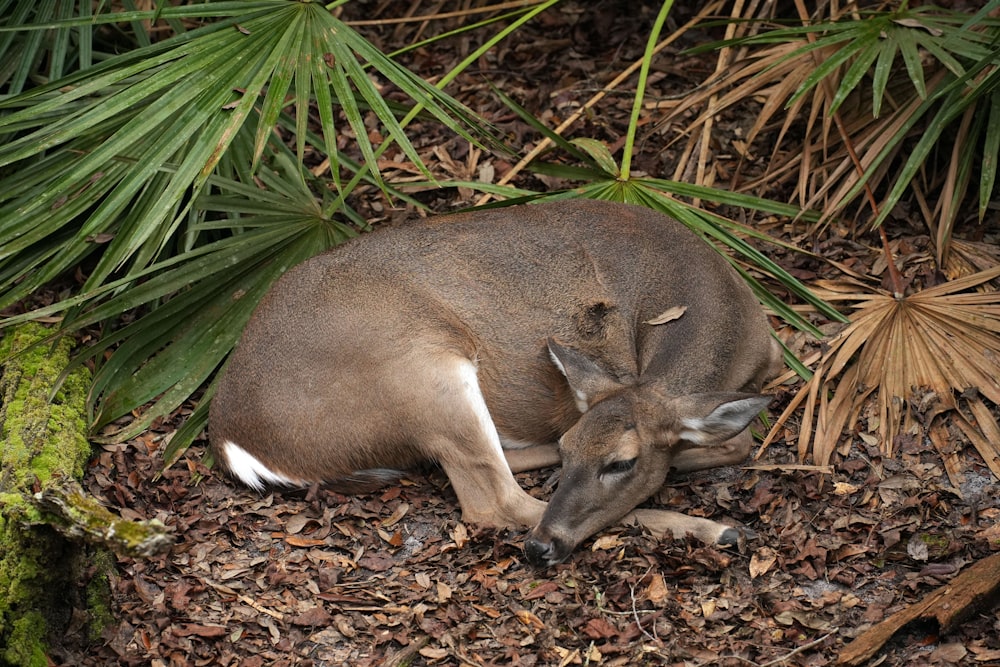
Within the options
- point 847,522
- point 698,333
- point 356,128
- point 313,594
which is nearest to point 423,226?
point 356,128

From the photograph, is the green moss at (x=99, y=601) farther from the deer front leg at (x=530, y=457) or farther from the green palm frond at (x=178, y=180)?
the deer front leg at (x=530, y=457)

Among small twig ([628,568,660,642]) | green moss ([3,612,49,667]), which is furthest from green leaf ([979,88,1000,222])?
green moss ([3,612,49,667])

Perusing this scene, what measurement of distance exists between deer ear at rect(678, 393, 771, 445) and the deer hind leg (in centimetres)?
84

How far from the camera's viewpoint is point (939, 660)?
4.24 metres

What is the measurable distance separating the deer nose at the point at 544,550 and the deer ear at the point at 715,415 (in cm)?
74

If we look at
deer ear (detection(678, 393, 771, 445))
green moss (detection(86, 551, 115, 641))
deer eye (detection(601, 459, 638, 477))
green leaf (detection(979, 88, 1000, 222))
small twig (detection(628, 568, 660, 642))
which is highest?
green leaf (detection(979, 88, 1000, 222))

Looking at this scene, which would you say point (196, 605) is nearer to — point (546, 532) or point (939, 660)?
point (546, 532)

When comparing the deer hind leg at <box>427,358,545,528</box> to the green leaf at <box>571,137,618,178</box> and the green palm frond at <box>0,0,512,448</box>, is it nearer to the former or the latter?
the green palm frond at <box>0,0,512,448</box>

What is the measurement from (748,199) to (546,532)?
2487 millimetres

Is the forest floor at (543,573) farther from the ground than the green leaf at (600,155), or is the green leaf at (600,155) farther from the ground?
the green leaf at (600,155)

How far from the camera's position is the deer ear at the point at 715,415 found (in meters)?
4.72

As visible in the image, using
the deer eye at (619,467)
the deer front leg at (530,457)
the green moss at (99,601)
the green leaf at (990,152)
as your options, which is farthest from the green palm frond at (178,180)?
the green leaf at (990,152)

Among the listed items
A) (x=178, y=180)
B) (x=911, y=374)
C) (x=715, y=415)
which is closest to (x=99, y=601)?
(x=178, y=180)

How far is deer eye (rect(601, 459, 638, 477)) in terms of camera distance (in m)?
4.96
